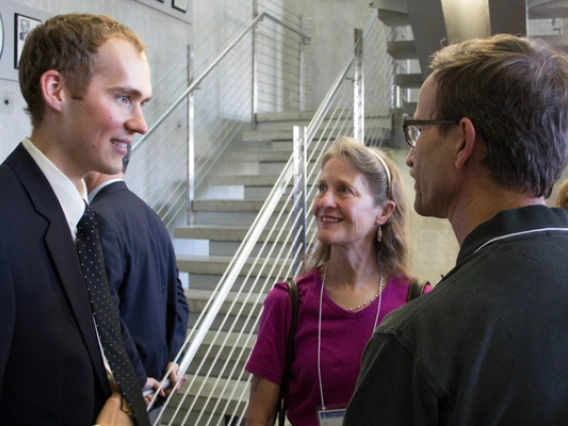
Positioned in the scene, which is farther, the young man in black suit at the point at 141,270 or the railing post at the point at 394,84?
the railing post at the point at 394,84

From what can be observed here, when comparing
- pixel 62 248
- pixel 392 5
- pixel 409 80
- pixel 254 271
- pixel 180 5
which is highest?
pixel 180 5

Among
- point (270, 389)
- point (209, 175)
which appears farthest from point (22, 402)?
point (209, 175)

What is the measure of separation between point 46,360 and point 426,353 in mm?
571

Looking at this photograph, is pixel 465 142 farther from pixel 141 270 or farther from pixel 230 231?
pixel 230 231

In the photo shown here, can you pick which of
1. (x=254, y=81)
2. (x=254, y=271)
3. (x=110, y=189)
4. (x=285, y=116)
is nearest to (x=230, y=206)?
(x=254, y=271)

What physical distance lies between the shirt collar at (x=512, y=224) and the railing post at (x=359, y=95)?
345 cm

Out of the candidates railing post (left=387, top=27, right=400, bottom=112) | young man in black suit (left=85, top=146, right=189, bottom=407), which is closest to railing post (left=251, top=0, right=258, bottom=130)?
→ railing post (left=387, top=27, right=400, bottom=112)

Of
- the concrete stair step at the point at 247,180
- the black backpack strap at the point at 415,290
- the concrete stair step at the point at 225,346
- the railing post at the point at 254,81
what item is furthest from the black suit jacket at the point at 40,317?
the railing post at the point at 254,81

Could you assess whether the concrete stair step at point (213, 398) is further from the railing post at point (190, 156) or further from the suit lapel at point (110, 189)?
the railing post at point (190, 156)

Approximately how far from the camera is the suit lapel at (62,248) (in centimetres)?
93

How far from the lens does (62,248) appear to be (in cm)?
95

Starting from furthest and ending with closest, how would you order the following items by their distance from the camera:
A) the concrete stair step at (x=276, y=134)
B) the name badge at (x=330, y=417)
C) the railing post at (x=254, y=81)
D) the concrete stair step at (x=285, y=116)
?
1. the railing post at (x=254, y=81)
2. the concrete stair step at (x=285, y=116)
3. the concrete stair step at (x=276, y=134)
4. the name badge at (x=330, y=417)

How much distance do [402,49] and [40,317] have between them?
4.73 meters

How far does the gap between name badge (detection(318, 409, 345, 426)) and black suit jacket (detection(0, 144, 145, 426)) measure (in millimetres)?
615
